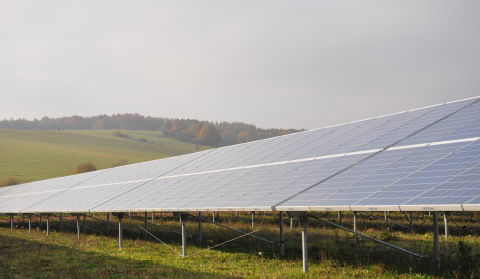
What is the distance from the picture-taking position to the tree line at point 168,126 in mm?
149450

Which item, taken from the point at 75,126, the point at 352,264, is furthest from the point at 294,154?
the point at 75,126

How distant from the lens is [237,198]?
635 inches

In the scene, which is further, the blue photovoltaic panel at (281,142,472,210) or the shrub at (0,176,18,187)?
the shrub at (0,176,18,187)

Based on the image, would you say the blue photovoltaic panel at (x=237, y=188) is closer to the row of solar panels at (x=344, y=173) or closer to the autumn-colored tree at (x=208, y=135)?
the row of solar panels at (x=344, y=173)

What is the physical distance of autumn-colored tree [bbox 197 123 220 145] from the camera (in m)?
153

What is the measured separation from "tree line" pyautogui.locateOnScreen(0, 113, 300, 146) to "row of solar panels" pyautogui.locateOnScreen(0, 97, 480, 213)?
9685 cm

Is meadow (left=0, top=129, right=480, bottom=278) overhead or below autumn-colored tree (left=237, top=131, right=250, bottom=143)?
below

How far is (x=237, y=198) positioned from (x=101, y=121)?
188m

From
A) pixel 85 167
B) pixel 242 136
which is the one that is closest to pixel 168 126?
pixel 242 136

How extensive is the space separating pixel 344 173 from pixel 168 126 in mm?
160280

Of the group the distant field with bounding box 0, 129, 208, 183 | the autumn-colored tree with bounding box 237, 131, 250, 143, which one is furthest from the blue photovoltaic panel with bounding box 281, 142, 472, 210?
the autumn-colored tree with bounding box 237, 131, 250, 143

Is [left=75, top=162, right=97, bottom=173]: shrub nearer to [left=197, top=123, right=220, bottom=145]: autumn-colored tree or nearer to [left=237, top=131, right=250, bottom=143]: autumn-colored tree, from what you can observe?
[left=237, top=131, right=250, bottom=143]: autumn-colored tree

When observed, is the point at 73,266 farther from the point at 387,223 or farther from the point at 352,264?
the point at 387,223

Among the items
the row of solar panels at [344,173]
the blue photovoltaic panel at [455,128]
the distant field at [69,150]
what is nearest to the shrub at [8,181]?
the distant field at [69,150]
